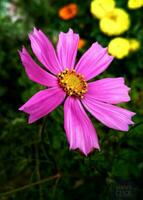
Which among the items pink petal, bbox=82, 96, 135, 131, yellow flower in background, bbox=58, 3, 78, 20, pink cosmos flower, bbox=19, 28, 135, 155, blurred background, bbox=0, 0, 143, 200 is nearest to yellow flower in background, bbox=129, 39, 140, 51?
blurred background, bbox=0, 0, 143, 200

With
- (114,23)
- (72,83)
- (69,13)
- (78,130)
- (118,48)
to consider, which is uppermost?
(69,13)

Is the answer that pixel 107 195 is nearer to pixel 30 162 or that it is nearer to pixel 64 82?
pixel 30 162

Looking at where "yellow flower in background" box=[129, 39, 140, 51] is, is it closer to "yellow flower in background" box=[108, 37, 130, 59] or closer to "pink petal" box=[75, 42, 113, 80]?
"yellow flower in background" box=[108, 37, 130, 59]

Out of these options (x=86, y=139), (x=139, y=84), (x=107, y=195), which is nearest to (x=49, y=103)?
(x=86, y=139)

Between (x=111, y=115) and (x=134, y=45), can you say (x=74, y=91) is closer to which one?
(x=111, y=115)

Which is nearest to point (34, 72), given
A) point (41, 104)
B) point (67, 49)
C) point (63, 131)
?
point (41, 104)

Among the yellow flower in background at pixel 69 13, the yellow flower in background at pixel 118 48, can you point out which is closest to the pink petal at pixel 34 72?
the yellow flower in background at pixel 118 48
